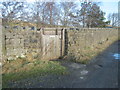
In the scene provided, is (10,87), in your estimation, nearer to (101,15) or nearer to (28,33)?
(28,33)

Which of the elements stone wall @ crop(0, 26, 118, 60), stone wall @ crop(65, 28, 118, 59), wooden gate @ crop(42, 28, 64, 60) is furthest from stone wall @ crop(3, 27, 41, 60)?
stone wall @ crop(65, 28, 118, 59)

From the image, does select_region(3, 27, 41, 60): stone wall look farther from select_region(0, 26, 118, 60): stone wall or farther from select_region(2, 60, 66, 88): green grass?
select_region(2, 60, 66, 88): green grass

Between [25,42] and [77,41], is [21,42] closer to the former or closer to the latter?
[25,42]

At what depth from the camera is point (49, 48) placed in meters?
6.06

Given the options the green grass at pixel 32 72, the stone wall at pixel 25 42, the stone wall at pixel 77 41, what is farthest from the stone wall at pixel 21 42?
the stone wall at pixel 77 41

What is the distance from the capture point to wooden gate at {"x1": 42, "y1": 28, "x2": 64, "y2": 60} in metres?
5.89

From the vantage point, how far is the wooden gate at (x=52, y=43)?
589cm

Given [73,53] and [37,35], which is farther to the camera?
[73,53]

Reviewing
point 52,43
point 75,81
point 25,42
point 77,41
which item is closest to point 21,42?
point 25,42

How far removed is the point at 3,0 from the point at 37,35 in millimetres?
7497

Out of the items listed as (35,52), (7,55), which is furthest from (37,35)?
(7,55)

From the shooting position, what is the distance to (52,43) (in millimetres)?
6148

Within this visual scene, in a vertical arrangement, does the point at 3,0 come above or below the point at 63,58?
above

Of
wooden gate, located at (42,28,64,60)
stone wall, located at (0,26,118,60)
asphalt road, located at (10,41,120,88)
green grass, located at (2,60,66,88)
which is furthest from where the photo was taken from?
wooden gate, located at (42,28,64,60)
